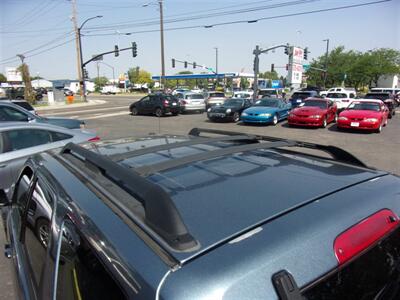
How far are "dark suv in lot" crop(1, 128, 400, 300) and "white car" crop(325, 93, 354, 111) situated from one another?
23122mm

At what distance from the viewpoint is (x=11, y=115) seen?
31.7ft

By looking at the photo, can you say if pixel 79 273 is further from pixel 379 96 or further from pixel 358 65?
pixel 358 65

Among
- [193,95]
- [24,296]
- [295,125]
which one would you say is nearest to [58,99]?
[193,95]

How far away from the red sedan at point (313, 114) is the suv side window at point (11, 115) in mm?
11965

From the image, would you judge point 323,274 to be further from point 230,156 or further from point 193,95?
point 193,95

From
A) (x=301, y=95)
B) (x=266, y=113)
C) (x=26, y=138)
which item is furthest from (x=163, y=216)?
(x=301, y=95)

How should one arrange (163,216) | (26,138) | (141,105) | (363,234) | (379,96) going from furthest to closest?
(379,96) → (141,105) → (26,138) → (363,234) → (163,216)

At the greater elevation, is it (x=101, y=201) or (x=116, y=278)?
(x=101, y=201)

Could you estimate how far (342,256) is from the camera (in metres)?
1.03

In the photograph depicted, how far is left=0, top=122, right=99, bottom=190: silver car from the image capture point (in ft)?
16.6

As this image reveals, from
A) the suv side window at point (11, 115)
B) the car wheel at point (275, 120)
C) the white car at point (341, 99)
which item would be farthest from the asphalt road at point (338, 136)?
the white car at point (341, 99)

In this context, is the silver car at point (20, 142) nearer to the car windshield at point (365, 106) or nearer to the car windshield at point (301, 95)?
the car windshield at point (365, 106)

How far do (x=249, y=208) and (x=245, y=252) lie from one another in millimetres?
280

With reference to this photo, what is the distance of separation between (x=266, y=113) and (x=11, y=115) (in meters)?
11.5
